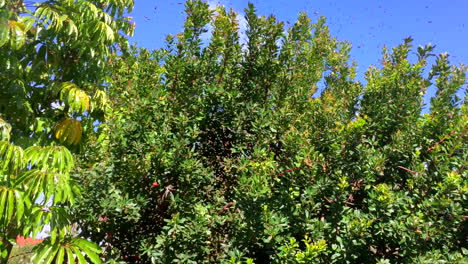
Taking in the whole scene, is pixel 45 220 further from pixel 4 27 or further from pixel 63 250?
pixel 4 27

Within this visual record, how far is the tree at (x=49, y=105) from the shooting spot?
8.59 ft

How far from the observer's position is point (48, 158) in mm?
2746

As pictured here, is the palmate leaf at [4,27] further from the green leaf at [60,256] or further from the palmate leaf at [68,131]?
the green leaf at [60,256]

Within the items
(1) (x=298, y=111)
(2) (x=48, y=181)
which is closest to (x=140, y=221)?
(2) (x=48, y=181)

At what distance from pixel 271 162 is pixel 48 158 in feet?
5.34

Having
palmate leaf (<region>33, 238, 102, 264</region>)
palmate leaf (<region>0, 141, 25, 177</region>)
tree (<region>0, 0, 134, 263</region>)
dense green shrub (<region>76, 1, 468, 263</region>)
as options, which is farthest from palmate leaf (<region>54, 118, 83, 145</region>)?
palmate leaf (<region>33, 238, 102, 264</region>)

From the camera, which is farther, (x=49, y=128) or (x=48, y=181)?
(x=49, y=128)

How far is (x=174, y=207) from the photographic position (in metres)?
3.49

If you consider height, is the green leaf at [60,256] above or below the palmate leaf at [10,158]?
below

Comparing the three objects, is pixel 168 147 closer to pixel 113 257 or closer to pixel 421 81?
A: pixel 113 257

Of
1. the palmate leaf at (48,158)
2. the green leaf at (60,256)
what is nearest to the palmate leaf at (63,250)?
the green leaf at (60,256)

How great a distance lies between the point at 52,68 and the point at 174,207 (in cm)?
155

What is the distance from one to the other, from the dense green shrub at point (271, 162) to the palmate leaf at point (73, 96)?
532mm

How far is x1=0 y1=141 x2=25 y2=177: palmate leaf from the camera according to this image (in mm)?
2541
